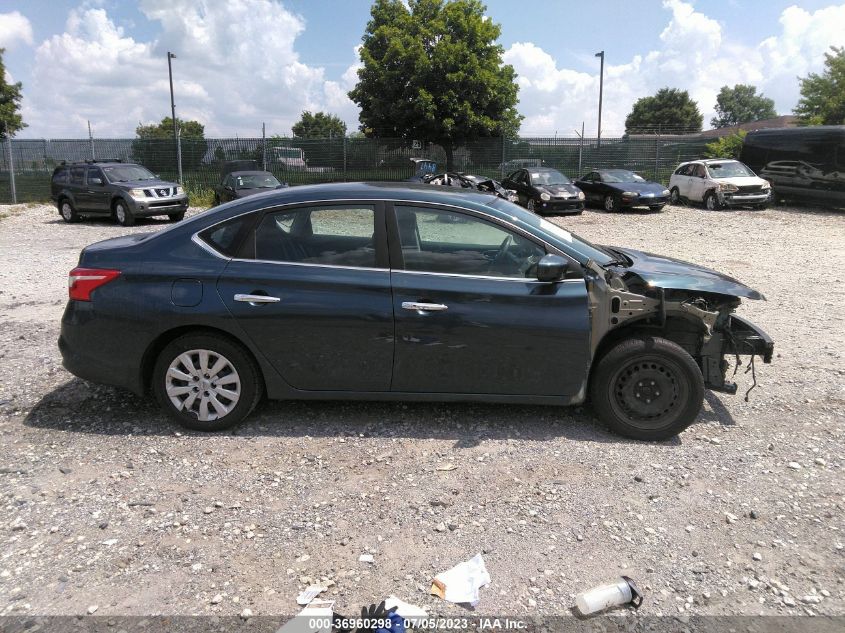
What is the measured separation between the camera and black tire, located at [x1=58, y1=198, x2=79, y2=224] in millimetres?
18933

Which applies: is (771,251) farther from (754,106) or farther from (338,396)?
(754,106)

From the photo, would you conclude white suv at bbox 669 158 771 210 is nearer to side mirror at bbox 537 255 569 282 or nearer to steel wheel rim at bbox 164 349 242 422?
side mirror at bbox 537 255 569 282

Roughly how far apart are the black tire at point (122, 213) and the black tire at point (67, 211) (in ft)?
5.42

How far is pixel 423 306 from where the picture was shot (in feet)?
13.5

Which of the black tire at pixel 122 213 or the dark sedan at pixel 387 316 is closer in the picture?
the dark sedan at pixel 387 316

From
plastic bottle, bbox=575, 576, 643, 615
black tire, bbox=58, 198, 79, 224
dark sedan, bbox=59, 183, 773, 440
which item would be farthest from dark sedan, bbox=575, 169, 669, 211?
plastic bottle, bbox=575, 576, 643, 615

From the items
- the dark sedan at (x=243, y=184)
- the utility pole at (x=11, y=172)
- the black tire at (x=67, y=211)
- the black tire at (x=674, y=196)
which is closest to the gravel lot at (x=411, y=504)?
the dark sedan at (x=243, y=184)

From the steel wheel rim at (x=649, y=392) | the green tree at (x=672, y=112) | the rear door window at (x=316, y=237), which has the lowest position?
the steel wheel rim at (x=649, y=392)

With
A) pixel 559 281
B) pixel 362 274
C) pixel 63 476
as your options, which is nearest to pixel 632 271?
pixel 559 281

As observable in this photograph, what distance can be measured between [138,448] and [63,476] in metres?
0.46

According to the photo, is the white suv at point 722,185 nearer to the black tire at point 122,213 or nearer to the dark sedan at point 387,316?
the black tire at point 122,213

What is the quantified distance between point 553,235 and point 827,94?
35.5 meters

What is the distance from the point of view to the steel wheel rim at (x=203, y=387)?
430 centimetres

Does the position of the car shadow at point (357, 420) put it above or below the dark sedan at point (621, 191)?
below
